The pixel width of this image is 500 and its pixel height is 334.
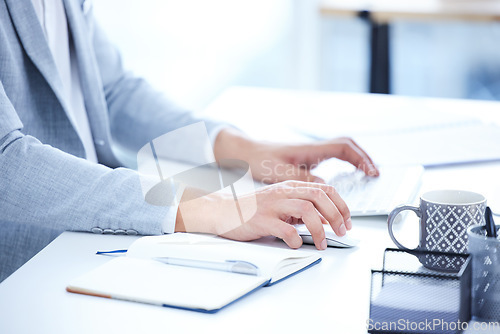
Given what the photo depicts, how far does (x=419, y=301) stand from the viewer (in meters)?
0.64

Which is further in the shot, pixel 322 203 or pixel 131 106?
pixel 131 106

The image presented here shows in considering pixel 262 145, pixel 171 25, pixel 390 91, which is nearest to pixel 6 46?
pixel 262 145

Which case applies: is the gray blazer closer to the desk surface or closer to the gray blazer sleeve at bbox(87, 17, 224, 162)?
the gray blazer sleeve at bbox(87, 17, 224, 162)

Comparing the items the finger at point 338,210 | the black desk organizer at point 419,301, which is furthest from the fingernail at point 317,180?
the black desk organizer at point 419,301

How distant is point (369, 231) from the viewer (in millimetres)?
929

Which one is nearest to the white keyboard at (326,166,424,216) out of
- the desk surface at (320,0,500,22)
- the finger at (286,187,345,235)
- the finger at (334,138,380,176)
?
the finger at (334,138,380,176)

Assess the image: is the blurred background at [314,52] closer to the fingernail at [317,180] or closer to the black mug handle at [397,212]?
the fingernail at [317,180]

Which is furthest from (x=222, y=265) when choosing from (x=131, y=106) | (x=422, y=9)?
(x=422, y=9)

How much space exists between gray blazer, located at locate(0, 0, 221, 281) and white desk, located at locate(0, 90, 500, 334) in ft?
0.21

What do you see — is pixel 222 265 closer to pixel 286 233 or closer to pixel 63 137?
pixel 286 233

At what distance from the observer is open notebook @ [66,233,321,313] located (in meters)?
0.69

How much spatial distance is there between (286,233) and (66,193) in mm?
325

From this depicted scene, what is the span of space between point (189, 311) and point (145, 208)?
26cm

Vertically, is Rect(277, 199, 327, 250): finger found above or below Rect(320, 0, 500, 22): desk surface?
below
